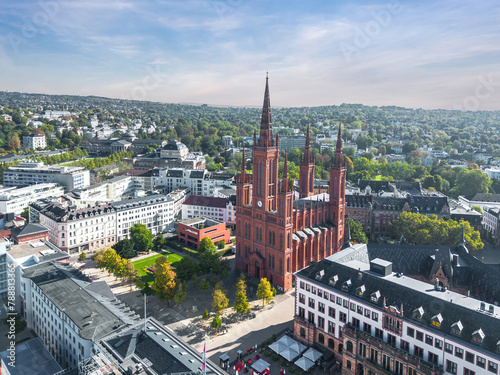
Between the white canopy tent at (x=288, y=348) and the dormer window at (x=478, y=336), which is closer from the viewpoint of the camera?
the dormer window at (x=478, y=336)

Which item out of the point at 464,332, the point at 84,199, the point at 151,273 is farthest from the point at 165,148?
the point at 464,332

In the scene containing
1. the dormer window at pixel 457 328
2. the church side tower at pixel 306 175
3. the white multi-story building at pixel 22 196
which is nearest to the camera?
the dormer window at pixel 457 328

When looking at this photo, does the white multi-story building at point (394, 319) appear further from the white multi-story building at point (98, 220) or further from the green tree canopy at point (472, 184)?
the green tree canopy at point (472, 184)

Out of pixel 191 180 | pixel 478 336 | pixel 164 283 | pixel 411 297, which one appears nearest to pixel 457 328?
pixel 478 336

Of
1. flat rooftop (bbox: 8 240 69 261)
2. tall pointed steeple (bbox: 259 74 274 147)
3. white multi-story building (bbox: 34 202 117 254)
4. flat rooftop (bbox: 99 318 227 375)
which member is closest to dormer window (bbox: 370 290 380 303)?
flat rooftop (bbox: 99 318 227 375)

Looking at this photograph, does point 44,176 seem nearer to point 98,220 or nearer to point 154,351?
point 98,220

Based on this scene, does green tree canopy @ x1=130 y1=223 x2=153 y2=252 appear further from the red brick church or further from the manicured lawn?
the red brick church

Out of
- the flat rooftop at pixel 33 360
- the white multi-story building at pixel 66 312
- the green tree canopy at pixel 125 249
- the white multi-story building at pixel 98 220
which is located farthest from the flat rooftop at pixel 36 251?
the green tree canopy at pixel 125 249
